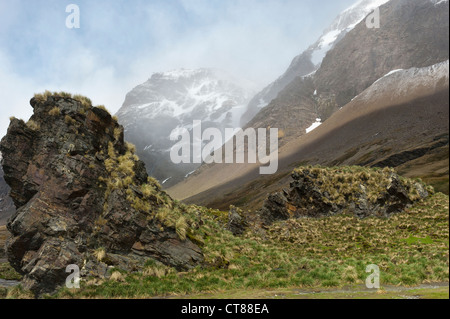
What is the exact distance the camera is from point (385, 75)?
15588cm

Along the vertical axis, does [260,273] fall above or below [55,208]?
below

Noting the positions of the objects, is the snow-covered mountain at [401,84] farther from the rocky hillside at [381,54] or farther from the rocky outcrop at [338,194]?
the rocky outcrop at [338,194]

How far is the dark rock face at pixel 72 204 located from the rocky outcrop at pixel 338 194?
1629 cm

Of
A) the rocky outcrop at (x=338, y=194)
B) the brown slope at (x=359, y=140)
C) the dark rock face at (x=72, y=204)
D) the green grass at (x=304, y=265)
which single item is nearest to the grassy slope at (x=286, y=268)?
the green grass at (x=304, y=265)

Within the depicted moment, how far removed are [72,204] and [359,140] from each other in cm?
11828

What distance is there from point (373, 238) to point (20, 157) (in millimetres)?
20545

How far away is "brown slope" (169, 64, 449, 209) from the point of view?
295ft

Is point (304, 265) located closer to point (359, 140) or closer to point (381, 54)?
point (359, 140)

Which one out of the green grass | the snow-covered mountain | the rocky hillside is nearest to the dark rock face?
the green grass

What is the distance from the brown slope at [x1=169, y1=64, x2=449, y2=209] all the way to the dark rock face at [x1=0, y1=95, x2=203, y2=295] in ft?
226

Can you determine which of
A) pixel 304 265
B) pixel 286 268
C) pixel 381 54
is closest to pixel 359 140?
pixel 381 54

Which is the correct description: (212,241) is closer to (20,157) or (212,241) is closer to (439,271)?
(20,157)

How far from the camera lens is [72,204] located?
1466cm
